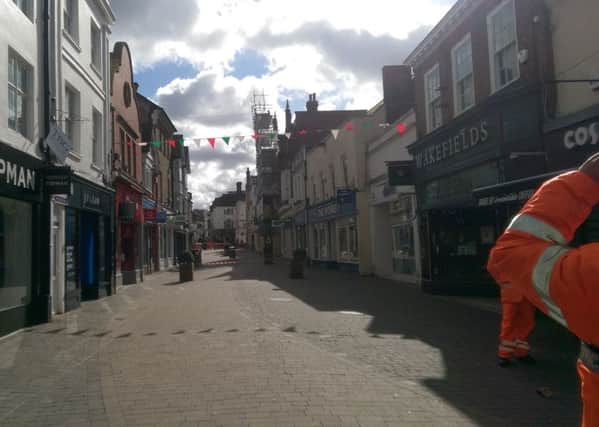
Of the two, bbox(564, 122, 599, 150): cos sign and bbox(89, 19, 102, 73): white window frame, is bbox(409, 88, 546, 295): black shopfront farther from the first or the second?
bbox(89, 19, 102, 73): white window frame

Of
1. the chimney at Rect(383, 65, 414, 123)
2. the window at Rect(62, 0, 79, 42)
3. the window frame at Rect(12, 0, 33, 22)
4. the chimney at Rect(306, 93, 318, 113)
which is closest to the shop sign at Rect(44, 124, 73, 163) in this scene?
the window frame at Rect(12, 0, 33, 22)

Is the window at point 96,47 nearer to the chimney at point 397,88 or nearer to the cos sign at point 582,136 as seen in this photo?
the chimney at point 397,88

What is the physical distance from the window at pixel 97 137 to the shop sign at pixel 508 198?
1092 cm

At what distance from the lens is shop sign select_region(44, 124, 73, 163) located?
11.7 m

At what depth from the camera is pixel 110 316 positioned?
1274cm

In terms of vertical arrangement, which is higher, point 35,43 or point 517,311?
point 35,43

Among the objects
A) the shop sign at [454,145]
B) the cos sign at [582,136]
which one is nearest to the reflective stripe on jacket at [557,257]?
the cos sign at [582,136]

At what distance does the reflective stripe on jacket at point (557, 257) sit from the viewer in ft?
5.45

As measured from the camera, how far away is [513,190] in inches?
389

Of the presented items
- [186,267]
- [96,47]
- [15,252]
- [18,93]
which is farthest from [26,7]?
[186,267]

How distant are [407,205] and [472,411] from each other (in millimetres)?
14649

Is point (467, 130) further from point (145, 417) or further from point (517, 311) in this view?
point (145, 417)

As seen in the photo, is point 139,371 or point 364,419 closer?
point 364,419

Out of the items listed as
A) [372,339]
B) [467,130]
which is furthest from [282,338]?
[467,130]
